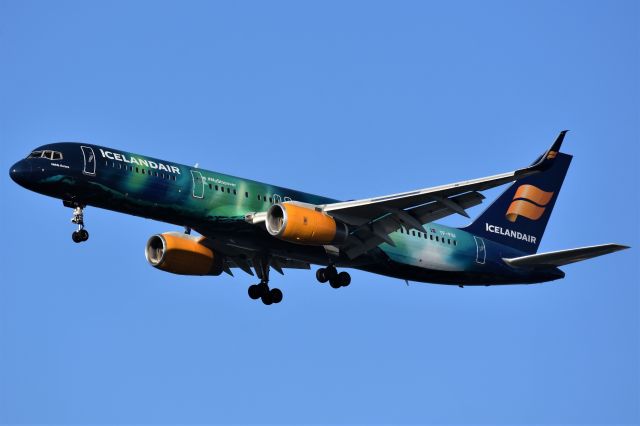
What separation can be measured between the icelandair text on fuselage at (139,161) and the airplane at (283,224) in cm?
4

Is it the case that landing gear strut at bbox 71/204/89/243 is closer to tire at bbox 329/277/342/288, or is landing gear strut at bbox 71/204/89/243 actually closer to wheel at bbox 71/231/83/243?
wheel at bbox 71/231/83/243

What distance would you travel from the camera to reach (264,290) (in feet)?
163

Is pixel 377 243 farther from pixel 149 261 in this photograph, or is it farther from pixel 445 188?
pixel 149 261

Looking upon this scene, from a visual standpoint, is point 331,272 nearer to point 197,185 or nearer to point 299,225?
point 299,225

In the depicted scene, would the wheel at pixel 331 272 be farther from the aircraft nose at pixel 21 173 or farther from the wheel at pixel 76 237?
the aircraft nose at pixel 21 173

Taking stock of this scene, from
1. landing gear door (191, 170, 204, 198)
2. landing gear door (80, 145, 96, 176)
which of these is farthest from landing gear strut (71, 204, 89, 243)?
landing gear door (191, 170, 204, 198)

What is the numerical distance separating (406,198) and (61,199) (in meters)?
12.6

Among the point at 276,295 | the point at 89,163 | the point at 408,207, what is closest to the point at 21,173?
the point at 89,163

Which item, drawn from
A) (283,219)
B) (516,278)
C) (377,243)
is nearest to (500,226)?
(516,278)

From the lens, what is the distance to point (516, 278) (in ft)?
170

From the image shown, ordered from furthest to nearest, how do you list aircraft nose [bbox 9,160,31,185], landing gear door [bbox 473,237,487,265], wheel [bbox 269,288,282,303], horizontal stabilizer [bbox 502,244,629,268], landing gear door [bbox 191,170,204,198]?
landing gear door [bbox 473,237,487,265] → wheel [bbox 269,288,282,303] → horizontal stabilizer [bbox 502,244,629,268] → landing gear door [bbox 191,170,204,198] → aircraft nose [bbox 9,160,31,185]

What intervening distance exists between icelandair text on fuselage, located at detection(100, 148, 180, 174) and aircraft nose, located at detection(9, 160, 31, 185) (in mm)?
2730

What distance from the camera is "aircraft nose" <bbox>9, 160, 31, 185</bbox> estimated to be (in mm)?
42219

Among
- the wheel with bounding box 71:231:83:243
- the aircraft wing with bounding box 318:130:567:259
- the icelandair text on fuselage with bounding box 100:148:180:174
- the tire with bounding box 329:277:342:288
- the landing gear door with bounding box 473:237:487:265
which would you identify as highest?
the landing gear door with bounding box 473:237:487:265
